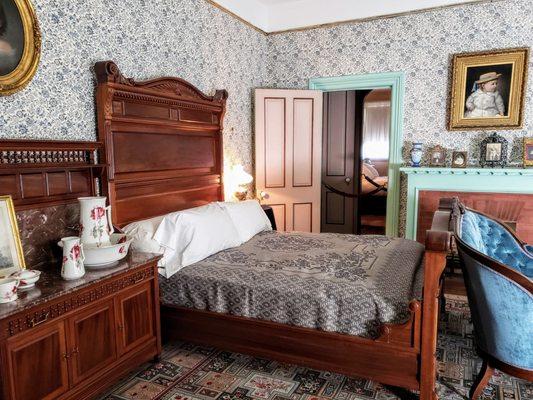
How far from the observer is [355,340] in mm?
2258

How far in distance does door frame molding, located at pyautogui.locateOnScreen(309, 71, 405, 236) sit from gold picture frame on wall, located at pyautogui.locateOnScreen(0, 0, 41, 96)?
11.2 feet

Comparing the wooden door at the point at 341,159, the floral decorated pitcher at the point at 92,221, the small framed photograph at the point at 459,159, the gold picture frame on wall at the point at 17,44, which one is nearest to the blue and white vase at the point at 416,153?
the small framed photograph at the point at 459,159

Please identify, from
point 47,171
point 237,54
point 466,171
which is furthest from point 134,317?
point 466,171

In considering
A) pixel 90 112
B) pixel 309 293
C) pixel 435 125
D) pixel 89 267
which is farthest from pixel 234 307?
pixel 435 125

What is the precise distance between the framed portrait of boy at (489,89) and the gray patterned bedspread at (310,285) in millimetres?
2133

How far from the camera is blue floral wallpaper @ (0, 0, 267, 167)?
2471 millimetres

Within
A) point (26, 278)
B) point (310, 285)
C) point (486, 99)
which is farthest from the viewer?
point (486, 99)

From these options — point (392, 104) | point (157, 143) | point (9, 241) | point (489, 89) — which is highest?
point (489, 89)

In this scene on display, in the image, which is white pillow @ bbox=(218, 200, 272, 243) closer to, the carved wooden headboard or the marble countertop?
the carved wooden headboard

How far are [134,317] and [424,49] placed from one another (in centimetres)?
412

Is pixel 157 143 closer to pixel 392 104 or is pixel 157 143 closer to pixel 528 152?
pixel 392 104

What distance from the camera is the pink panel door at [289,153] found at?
500cm

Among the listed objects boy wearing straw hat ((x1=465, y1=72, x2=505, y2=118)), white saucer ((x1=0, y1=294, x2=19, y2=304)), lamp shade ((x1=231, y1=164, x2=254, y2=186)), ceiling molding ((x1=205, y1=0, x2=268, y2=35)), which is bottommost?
white saucer ((x1=0, y1=294, x2=19, y2=304))

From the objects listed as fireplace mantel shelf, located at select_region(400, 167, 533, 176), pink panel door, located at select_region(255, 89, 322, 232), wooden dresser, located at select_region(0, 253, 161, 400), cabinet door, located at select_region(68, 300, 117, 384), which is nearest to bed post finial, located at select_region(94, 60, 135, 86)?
wooden dresser, located at select_region(0, 253, 161, 400)
